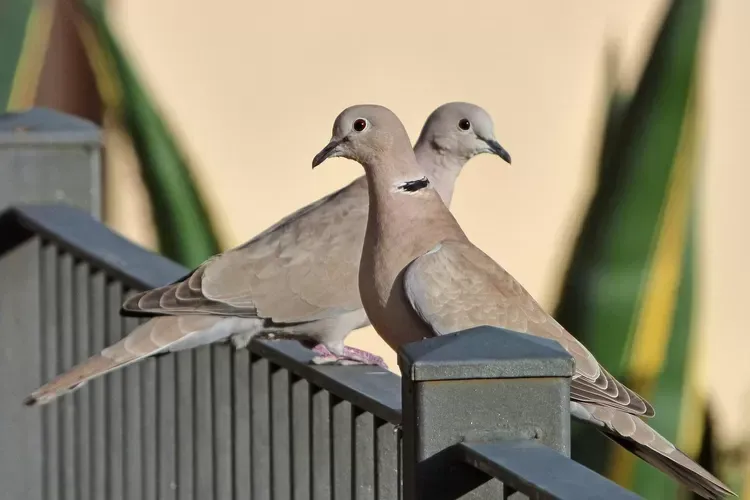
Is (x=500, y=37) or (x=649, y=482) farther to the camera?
(x=500, y=37)

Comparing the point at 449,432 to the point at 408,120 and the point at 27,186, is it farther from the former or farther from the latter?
the point at 408,120

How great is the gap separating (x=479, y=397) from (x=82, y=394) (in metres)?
1.99

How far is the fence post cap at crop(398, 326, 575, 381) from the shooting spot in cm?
161

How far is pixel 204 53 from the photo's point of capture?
5441mm

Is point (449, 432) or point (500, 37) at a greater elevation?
point (500, 37)

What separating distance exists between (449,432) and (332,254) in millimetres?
1977

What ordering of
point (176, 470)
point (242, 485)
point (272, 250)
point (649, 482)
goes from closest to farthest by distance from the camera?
point (242, 485) < point (176, 470) < point (272, 250) < point (649, 482)

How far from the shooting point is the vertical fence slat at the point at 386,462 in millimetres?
2207

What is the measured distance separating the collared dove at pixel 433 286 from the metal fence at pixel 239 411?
0.97ft

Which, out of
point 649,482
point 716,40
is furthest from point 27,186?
point 716,40

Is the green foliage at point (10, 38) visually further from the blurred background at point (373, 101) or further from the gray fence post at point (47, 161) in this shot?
the gray fence post at point (47, 161)

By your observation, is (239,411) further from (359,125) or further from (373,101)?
(373,101)

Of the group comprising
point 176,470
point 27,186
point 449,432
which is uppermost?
point 27,186

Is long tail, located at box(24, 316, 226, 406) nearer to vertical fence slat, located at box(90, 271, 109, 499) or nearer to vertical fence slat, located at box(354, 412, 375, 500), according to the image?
vertical fence slat, located at box(90, 271, 109, 499)
